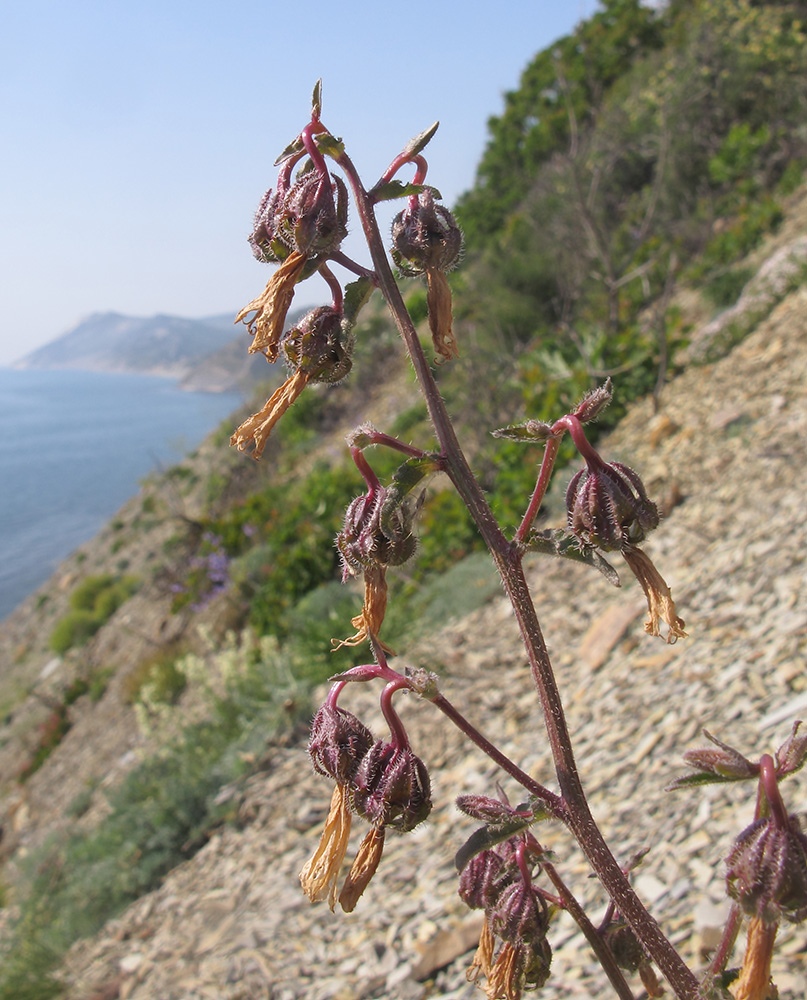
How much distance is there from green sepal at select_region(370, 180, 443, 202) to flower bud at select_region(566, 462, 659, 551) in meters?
0.64

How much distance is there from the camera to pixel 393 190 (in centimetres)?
146

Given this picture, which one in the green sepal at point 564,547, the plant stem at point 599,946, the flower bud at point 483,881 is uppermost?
the green sepal at point 564,547

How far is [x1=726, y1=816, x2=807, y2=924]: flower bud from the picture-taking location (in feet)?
3.85

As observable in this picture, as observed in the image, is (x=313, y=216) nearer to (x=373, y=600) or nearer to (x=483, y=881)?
(x=373, y=600)

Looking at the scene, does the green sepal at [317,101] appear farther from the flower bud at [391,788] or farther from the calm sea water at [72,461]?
the calm sea water at [72,461]

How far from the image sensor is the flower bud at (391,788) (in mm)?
1445

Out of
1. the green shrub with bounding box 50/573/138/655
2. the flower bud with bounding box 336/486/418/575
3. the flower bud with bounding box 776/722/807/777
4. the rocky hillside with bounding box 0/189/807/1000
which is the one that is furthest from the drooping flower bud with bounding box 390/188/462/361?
the green shrub with bounding box 50/573/138/655

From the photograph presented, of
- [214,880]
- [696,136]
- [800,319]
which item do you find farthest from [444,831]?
[696,136]

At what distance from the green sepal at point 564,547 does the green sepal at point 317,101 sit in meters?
0.92

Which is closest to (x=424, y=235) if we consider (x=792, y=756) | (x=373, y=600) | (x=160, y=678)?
(x=373, y=600)

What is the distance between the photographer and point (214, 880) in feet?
15.2

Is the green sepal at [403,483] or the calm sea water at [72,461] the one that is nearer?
the green sepal at [403,483]

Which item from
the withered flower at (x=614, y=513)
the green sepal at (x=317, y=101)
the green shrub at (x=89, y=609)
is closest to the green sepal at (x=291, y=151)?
the green sepal at (x=317, y=101)

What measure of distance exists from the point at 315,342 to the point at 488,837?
1010 mm
